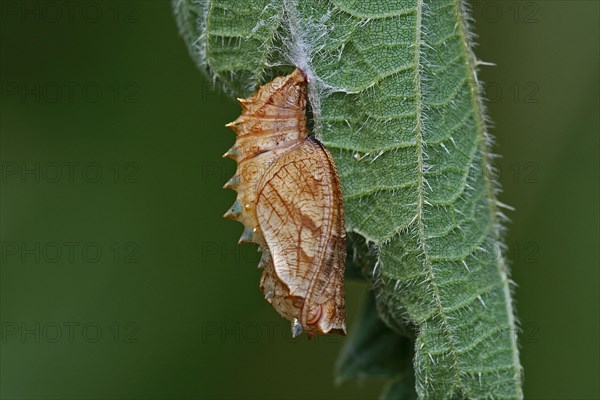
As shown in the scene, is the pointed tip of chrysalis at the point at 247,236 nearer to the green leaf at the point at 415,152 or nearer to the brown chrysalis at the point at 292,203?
the brown chrysalis at the point at 292,203

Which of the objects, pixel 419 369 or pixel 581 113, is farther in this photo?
pixel 581 113

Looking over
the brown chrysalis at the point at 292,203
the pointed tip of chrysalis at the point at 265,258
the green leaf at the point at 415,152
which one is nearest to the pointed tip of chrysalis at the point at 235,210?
the brown chrysalis at the point at 292,203

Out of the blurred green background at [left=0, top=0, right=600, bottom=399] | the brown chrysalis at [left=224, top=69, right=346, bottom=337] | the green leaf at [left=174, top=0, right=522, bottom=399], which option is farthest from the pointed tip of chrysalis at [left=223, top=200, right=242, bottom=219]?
the blurred green background at [left=0, top=0, right=600, bottom=399]

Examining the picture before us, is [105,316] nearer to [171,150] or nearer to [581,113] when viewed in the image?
[171,150]

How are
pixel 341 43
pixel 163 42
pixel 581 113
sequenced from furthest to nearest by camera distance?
1. pixel 163 42
2. pixel 581 113
3. pixel 341 43

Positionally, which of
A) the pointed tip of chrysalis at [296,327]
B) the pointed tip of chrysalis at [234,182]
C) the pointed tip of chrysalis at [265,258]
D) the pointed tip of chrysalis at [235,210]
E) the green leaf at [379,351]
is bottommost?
the green leaf at [379,351]

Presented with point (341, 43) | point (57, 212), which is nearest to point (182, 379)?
point (57, 212)

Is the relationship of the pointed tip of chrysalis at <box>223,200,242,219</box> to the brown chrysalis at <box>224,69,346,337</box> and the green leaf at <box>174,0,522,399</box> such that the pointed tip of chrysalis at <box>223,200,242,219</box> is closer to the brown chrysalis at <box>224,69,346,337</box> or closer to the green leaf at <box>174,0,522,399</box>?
the brown chrysalis at <box>224,69,346,337</box>
